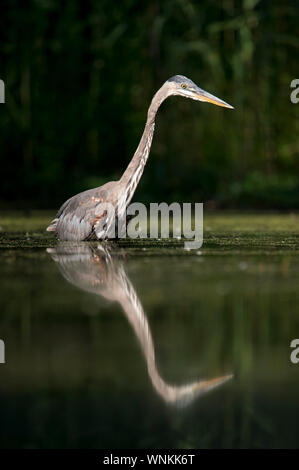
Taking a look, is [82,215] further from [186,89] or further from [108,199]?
[186,89]

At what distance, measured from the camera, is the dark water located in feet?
5.82

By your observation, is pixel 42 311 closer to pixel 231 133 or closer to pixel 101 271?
pixel 101 271


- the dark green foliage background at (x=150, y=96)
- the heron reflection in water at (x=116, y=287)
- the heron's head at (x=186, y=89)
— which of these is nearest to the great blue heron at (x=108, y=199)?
the heron's head at (x=186, y=89)

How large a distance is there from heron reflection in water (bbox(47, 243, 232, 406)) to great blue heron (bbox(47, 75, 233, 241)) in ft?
0.49

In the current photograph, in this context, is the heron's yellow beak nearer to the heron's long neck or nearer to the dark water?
the heron's long neck

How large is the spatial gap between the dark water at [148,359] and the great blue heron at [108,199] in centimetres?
159

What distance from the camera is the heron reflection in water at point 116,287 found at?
79.4 inches

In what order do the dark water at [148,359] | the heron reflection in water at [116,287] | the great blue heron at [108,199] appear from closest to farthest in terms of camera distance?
the dark water at [148,359], the heron reflection in water at [116,287], the great blue heron at [108,199]

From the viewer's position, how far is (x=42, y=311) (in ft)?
9.96

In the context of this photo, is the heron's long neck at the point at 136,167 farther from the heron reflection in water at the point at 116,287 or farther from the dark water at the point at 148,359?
the dark water at the point at 148,359

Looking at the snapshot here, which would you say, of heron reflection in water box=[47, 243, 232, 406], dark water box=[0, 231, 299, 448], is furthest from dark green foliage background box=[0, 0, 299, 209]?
dark water box=[0, 231, 299, 448]

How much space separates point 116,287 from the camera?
11.9ft

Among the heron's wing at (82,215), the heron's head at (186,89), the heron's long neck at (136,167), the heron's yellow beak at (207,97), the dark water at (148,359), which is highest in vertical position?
the heron's head at (186,89)
